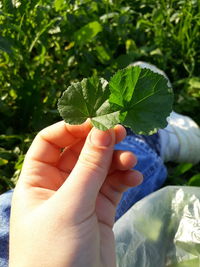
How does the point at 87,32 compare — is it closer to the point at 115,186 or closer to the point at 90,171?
the point at 115,186

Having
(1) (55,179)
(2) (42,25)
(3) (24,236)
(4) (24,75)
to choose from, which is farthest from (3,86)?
(3) (24,236)

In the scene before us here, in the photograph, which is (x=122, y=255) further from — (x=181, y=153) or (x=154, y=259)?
(x=181, y=153)

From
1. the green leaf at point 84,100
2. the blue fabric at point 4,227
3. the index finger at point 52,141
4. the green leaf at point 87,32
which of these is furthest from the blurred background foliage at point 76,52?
the green leaf at point 84,100

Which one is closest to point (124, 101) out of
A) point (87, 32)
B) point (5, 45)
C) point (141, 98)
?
point (141, 98)

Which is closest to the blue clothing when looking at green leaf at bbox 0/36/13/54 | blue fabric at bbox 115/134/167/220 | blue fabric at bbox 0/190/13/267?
blue fabric at bbox 115/134/167/220

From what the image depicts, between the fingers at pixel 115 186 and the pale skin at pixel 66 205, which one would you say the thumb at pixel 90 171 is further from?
the fingers at pixel 115 186
